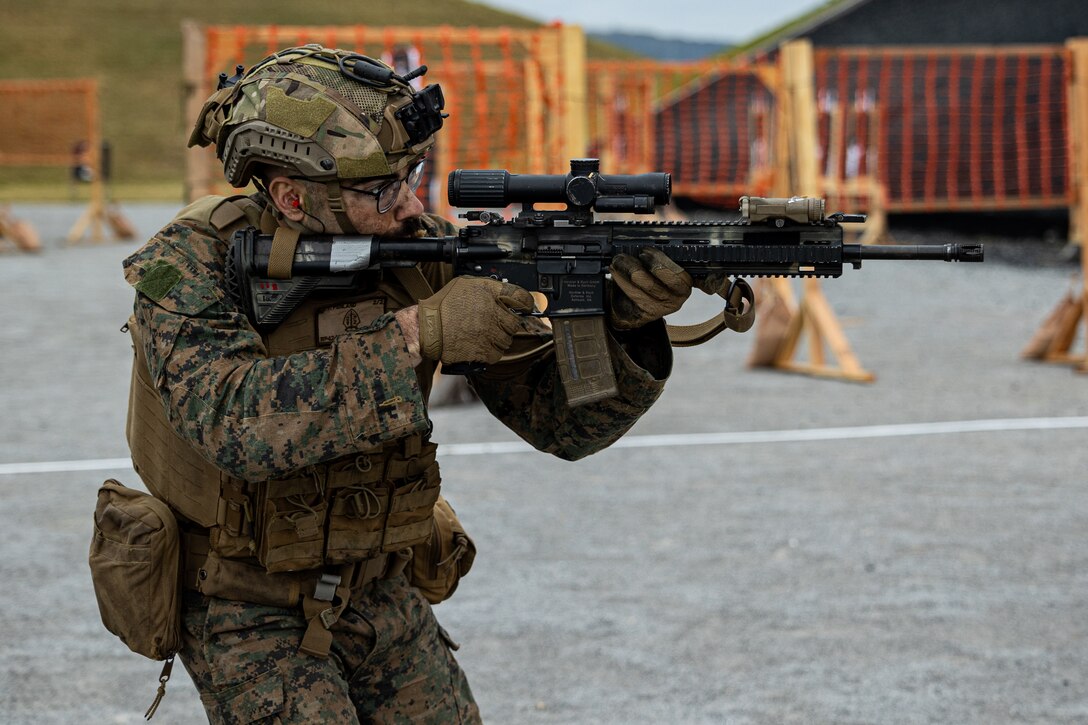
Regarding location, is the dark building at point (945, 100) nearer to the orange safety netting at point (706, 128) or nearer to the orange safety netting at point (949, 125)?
the orange safety netting at point (949, 125)

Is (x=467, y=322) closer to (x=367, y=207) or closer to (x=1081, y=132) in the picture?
(x=367, y=207)

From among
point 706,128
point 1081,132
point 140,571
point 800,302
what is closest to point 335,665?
point 140,571

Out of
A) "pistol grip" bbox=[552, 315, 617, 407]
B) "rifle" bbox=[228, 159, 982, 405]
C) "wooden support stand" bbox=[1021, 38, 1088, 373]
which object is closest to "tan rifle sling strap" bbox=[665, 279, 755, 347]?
"rifle" bbox=[228, 159, 982, 405]

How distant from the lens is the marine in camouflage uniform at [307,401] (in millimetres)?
2701

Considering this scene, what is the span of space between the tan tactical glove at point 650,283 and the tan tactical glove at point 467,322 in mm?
296

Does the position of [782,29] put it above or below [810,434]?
above

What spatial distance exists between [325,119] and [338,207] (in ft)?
0.66

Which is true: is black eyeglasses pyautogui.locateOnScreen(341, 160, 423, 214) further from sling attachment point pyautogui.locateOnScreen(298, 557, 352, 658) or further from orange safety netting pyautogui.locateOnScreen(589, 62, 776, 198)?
orange safety netting pyautogui.locateOnScreen(589, 62, 776, 198)

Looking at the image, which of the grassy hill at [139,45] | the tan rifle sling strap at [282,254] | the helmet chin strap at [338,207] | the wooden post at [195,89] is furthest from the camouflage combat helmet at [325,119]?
the grassy hill at [139,45]

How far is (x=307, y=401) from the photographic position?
2.69 meters

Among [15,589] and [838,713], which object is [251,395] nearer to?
[838,713]

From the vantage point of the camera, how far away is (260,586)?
2.93 metres

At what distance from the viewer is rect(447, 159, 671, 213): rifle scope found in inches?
117

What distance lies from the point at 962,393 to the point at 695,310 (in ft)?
17.4
